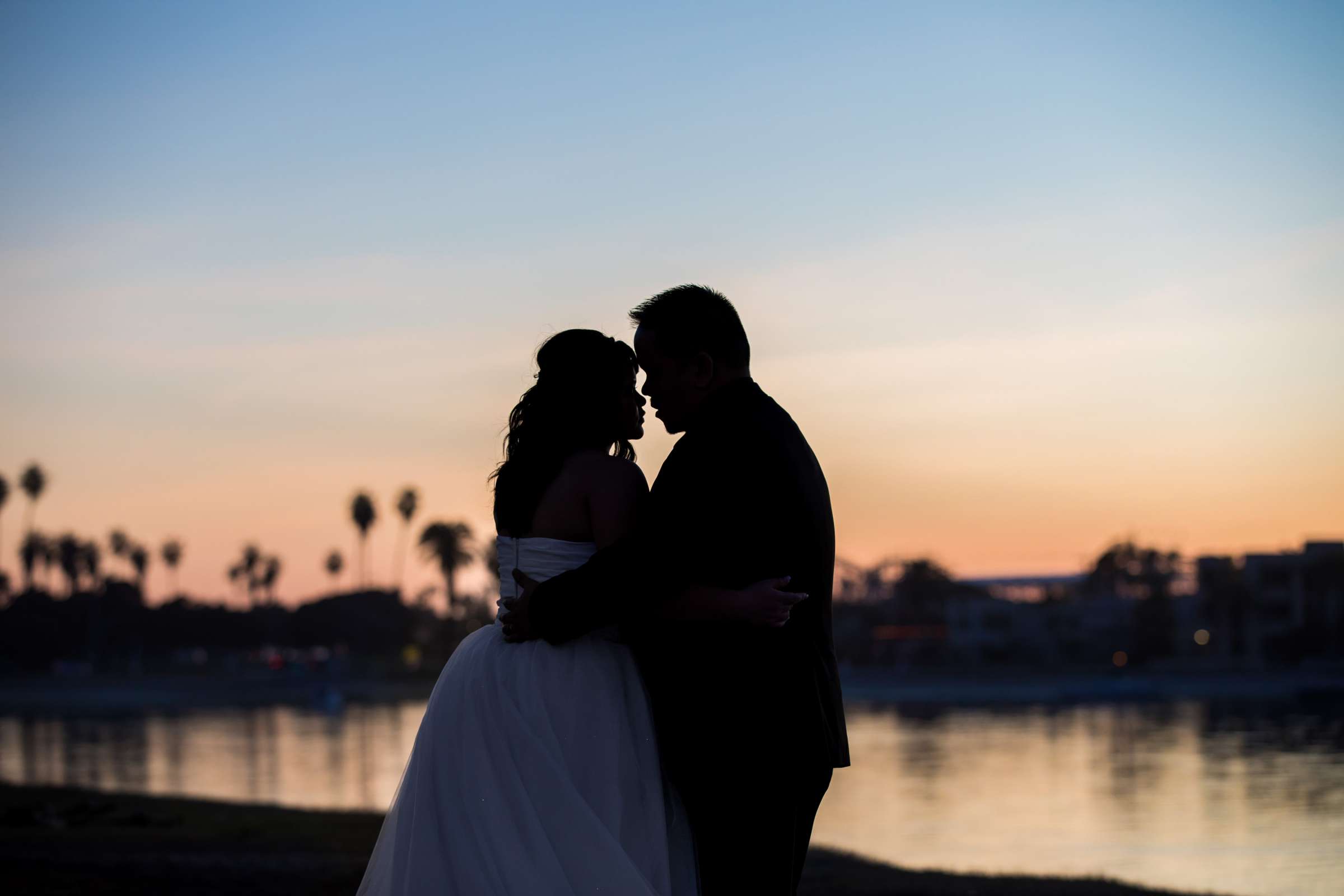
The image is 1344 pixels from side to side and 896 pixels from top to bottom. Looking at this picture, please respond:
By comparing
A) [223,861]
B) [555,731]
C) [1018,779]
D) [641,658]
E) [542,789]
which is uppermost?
[641,658]

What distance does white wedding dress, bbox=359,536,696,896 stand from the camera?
382 cm

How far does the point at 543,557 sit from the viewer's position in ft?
13.2

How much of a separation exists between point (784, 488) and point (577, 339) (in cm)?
78

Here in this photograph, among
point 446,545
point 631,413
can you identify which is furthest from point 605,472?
point 446,545

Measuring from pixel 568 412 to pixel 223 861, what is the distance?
334 inches

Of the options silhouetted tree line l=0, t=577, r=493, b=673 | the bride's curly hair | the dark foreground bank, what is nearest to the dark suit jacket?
the bride's curly hair

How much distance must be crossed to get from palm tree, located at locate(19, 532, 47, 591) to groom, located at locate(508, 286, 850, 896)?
135 metres

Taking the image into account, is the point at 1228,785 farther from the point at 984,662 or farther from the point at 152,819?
the point at 984,662

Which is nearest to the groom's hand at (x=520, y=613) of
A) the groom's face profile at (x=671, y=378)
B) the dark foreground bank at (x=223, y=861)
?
the groom's face profile at (x=671, y=378)

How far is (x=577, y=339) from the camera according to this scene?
4.08 m

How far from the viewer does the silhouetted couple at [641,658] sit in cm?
368

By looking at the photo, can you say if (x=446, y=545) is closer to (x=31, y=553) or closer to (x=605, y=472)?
(x=31, y=553)

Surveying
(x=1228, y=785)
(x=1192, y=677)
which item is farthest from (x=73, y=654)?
(x=1228, y=785)

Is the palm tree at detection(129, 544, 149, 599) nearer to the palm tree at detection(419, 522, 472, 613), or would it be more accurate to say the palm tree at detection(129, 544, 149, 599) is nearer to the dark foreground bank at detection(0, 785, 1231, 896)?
the palm tree at detection(419, 522, 472, 613)
